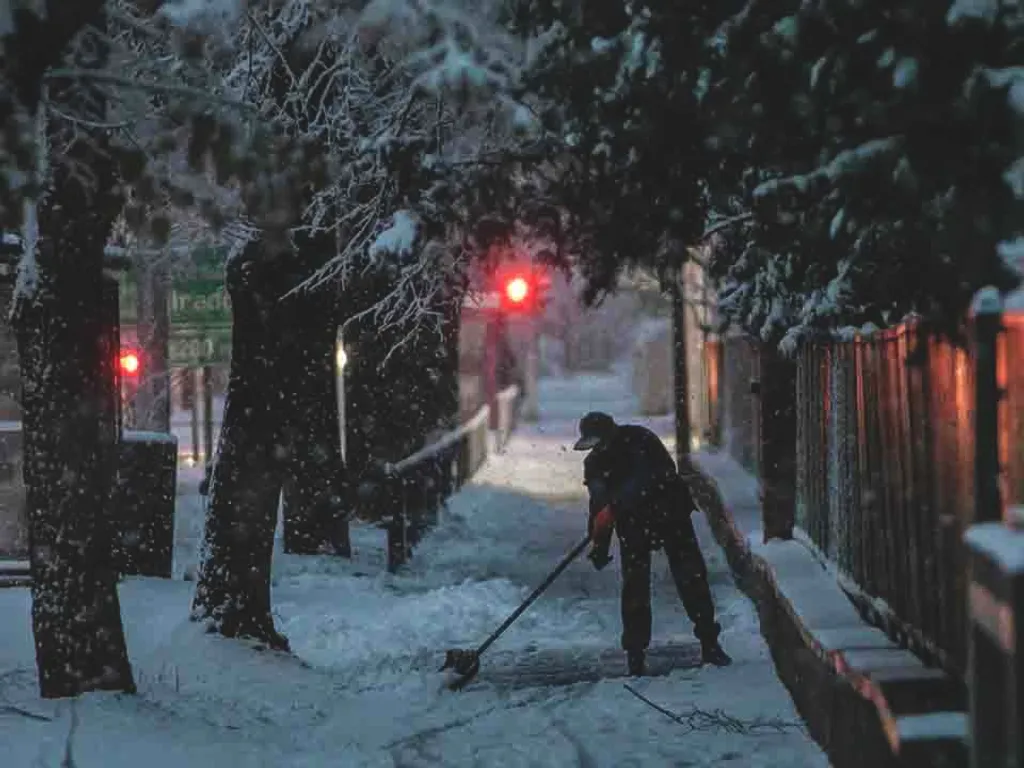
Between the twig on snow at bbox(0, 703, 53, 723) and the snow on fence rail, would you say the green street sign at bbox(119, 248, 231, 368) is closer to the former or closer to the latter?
Result: the snow on fence rail

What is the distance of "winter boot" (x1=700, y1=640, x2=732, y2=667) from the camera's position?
9.51 meters

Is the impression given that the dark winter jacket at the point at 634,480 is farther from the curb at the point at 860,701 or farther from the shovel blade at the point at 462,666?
the shovel blade at the point at 462,666

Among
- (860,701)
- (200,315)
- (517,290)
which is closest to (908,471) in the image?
(860,701)

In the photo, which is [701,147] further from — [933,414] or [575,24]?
[933,414]

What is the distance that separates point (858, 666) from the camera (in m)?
5.66

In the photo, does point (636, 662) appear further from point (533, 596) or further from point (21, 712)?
point (21, 712)

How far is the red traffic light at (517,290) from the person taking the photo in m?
20.7

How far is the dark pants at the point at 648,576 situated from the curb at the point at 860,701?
427 millimetres

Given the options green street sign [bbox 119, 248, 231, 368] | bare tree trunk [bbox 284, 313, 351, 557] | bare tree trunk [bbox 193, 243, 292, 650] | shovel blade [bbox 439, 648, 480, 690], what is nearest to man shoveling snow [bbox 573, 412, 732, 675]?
shovel blade [bbox 439, 648, 480, 690]

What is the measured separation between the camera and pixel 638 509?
32.0 feet

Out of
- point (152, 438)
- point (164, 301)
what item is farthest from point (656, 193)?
point (164, 301)

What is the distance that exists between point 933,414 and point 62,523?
4.49 m

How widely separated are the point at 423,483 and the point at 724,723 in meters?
9.49

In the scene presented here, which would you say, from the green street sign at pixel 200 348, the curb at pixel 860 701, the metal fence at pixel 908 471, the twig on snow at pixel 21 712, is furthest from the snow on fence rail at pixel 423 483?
the twig on snow at pixel 21 712
